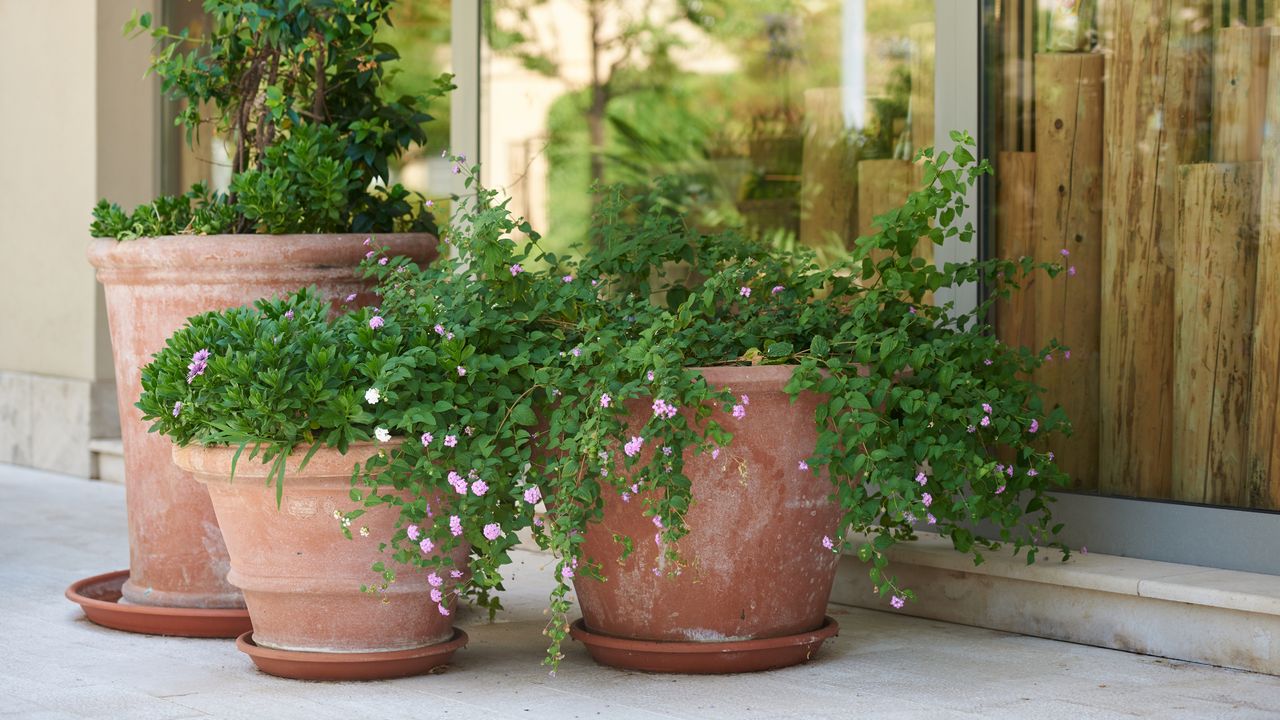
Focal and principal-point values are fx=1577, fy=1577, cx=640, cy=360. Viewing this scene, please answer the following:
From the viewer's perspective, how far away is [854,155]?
450 cm

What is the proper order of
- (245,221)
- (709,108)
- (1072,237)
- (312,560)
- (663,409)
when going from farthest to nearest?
(709,108), (1072,237), (245,221), (312,560), (663,409)

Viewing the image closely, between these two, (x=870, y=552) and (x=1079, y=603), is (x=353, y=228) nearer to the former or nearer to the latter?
(x=870, y=552)

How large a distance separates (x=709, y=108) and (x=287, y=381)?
2.99 meters

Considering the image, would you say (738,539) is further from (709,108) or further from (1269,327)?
(709,108)

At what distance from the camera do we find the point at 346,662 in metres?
2.72

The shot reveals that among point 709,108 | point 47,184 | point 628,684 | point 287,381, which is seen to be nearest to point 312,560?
point 287,381

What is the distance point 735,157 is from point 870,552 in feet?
8.79

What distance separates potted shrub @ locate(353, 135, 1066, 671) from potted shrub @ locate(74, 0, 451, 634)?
405 millimetres

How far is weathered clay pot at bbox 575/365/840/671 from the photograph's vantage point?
2.68 meters

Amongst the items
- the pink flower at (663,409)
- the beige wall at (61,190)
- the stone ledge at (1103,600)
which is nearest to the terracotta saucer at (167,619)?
the pink flower at (663,409)

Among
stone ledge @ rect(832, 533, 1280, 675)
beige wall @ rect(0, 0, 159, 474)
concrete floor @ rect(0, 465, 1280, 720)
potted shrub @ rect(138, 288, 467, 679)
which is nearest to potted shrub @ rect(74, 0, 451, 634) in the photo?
concrete floor @ rect(0, 465, 1280, 720)

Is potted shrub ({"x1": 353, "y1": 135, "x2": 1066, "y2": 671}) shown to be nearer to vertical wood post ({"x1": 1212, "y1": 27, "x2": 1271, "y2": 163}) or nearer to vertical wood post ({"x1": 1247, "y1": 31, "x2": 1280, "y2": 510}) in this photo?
vertical wood post ({"x1": 1247, "y1": 31, "x2": 1280, "y2": 510})

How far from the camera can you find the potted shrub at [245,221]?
3135 millimetres

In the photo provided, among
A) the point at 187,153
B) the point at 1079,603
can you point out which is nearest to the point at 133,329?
the point at 1079,603
